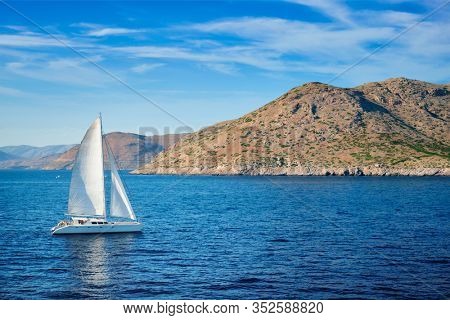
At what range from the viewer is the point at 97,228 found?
63.9 m

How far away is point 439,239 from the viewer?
189 ft

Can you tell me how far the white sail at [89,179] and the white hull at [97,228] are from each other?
80.9 inches

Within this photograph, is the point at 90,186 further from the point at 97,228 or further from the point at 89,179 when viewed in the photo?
the point at 97,228

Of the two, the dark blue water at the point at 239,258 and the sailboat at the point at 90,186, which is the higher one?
the sailboat at the point at 90,186

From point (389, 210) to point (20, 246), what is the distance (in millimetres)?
64153

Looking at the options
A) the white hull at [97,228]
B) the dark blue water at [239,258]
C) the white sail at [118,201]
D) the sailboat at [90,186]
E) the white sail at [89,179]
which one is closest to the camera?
the dark blue water at [239,258]

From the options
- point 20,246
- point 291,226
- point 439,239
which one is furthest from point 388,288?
point 20,246

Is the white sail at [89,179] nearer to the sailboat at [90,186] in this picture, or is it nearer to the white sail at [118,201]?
the sailboat at [90,186]

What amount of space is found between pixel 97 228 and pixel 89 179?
263 inches

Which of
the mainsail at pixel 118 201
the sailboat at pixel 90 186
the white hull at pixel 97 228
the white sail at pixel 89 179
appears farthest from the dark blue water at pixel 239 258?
the white sail at pixel 89 179

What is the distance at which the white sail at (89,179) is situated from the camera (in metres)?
64.9

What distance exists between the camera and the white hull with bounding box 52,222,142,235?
206 ft

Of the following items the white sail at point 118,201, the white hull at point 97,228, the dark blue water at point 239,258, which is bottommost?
the dark blue water at point 239,258

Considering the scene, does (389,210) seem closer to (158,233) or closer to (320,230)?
(320,230)
